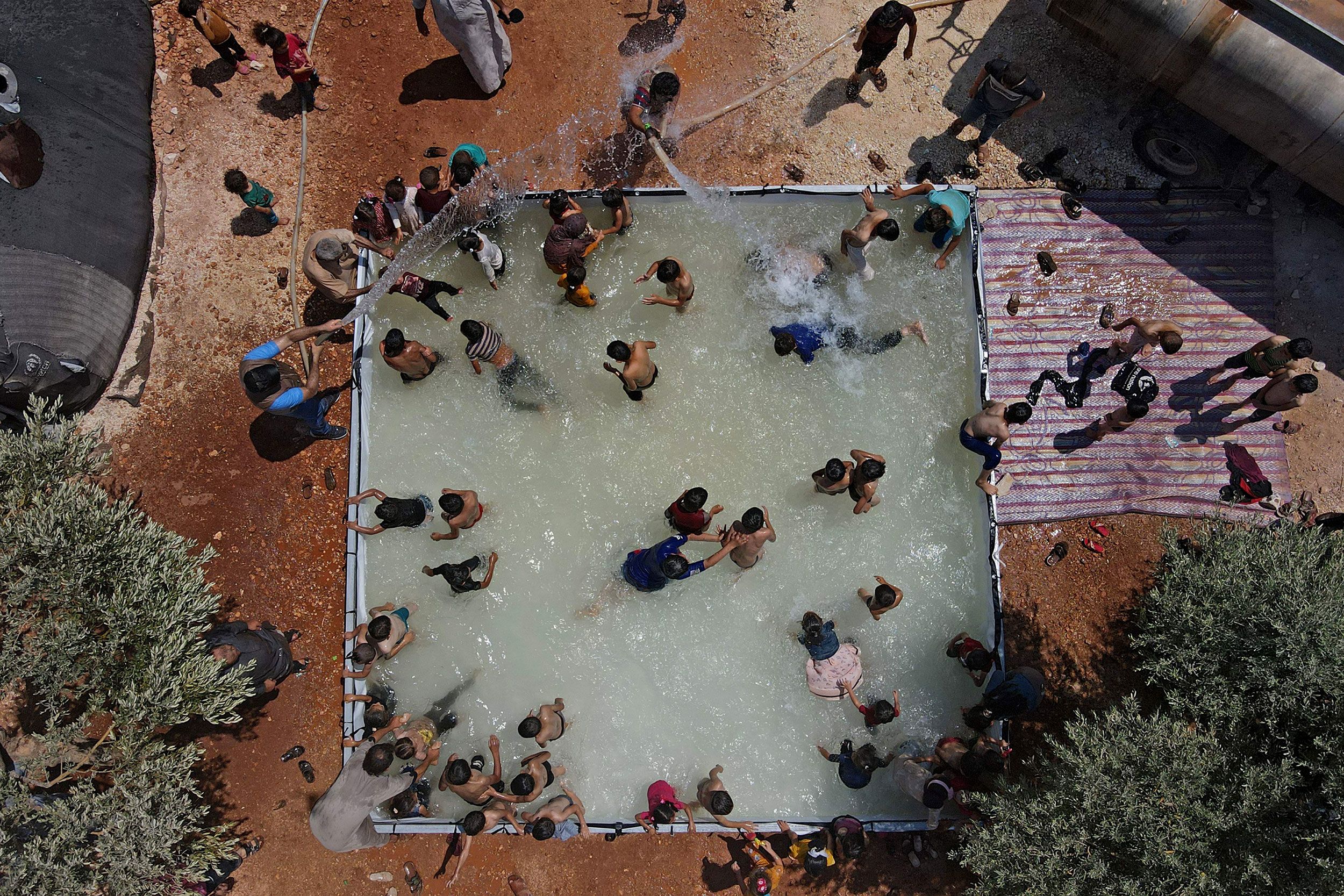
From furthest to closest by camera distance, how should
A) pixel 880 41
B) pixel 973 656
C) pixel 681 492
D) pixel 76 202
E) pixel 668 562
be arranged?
pixel 880 41 → pixel 76 202 → pixel 681 492 → pixel 973 656 → pixel 668 562

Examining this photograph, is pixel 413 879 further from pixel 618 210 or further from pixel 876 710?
pixel 618 210

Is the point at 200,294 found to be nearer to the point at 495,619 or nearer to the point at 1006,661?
the point at 495,619

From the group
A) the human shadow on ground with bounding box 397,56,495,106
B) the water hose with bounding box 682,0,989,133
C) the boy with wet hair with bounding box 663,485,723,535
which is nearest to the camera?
the boy with wet hair with bounding box 663,485,723,535

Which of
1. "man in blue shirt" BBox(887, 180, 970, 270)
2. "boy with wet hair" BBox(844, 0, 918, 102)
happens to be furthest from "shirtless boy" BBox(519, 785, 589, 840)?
"boy with wet hair" BBox(844, 0, 918, 102)

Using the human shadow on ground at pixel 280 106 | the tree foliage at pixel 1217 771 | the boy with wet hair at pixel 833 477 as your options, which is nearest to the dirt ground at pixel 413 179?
the human shadow on ground at pixel 280 106

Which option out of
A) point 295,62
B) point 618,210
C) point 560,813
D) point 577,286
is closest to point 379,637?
point 560,813

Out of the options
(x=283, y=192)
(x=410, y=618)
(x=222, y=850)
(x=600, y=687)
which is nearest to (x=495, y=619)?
(x=410, y=618)

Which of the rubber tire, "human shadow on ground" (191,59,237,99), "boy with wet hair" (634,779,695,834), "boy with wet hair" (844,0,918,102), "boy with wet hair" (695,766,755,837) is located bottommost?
"boy with wet hair" (634,779,695,834)

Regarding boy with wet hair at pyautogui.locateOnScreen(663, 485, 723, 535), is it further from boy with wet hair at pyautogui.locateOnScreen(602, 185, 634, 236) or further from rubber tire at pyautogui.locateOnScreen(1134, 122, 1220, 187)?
rubber tire at pyautogui.locateOnScreen(1134, 122, 1220, 187)

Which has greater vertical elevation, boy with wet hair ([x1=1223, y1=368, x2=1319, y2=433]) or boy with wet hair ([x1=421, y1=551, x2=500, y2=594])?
boy with wet hair ([x1=1223, y1=368, x2=1319, y2=433])
